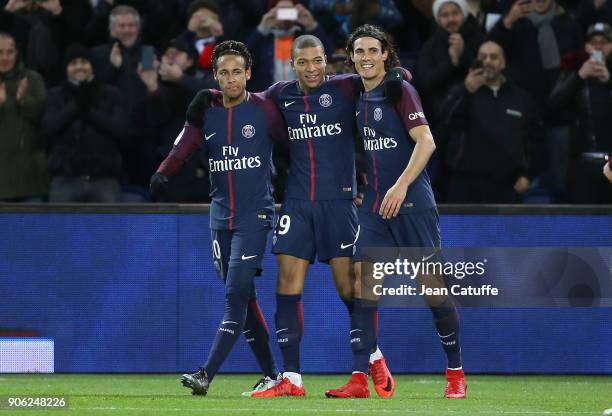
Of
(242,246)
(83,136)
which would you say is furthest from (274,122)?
(83,136)

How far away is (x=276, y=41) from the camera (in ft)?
40.1

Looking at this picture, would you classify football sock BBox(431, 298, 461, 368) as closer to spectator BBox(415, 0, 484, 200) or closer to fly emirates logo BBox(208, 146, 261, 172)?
fly emirates logo BBox(208, 146, 261, 172)

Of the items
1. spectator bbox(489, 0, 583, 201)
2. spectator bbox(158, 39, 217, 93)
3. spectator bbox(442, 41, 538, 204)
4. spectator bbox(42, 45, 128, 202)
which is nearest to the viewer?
spectator bbox(442, 41, 538, 204)

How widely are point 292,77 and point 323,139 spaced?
3.44 meters

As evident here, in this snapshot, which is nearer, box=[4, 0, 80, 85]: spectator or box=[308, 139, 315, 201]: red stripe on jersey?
box=[308, 139, 315, 201]: red stripe on jersey

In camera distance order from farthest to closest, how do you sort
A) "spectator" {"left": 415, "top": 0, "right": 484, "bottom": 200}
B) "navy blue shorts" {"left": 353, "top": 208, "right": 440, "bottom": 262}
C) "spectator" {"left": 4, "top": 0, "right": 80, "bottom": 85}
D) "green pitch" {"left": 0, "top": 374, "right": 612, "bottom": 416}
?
"spectator" {"left": 4, "top": 0, "right": 80, "bottom": 85} < "spectator" {"left": 415, "top": 0, "right": 484, "bottom": 200} < "navy blue shorts" {"left": 353, "top": 208, "right": 440, "bottom": 262} < "green pitch" {"left": 0, "top": 374, "right": 612, "bottom": 416}

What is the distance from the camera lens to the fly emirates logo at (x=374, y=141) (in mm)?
8484

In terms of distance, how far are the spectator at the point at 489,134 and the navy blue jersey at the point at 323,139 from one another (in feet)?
9.53

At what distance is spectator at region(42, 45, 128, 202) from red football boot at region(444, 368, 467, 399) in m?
4.02

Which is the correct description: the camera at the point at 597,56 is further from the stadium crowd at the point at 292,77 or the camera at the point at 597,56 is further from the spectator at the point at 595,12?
the spectator at the point at 595,12

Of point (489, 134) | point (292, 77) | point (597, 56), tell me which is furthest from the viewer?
point (292, 77)

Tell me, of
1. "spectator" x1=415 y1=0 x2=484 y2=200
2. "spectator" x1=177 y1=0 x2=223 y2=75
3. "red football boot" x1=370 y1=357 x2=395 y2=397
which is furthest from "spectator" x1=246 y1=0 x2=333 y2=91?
"red football boot" x1=370 y1=357 x2=395 y2=397

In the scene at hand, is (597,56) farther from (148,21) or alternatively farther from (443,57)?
(148,21)

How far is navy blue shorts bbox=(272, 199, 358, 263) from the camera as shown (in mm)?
8625
